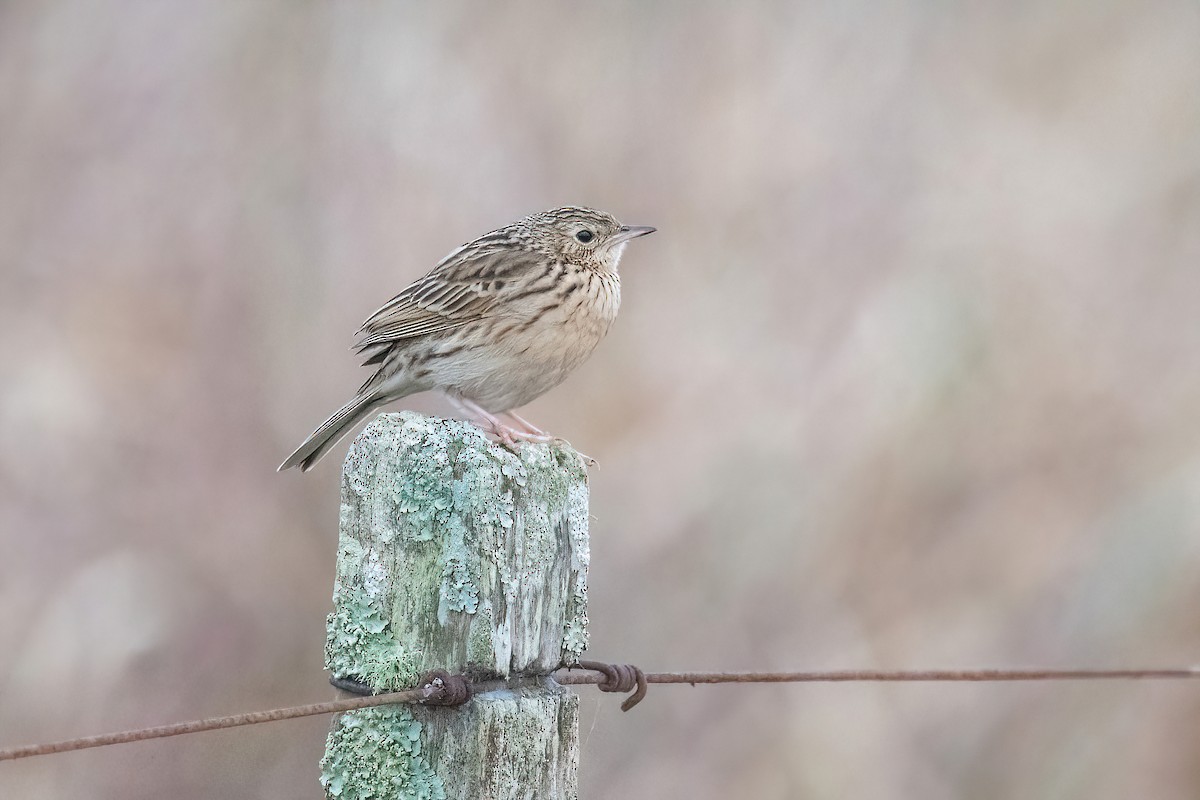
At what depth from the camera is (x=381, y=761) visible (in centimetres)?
248

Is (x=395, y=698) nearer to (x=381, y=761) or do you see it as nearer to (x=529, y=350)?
(x=381, y=761)

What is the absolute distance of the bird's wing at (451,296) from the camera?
14.3 ft

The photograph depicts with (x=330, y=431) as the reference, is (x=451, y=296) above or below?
above

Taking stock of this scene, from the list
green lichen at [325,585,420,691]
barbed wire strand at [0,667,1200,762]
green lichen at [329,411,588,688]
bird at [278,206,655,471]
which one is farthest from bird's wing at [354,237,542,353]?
green lichen at [325,585,420,691]

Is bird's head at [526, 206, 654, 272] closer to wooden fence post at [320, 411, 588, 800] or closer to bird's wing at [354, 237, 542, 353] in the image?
bird's wing at [354, 237, 542, 353]

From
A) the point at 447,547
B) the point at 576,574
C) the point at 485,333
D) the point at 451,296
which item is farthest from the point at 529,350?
→ the point at 447,547

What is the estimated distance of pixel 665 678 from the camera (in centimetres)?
289

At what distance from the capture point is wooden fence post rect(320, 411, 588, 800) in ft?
8.04

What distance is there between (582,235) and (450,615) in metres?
2.57

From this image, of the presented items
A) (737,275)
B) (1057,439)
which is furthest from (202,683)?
(1057,439)

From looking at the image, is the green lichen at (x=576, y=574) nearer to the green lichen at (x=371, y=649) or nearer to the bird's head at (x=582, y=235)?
the green lichen at (x=371, y=649)

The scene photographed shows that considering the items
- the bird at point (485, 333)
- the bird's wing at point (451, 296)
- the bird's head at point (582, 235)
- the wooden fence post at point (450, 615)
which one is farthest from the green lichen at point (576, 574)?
the bird's head at point (582, 235)

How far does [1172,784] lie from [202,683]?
4748 mm

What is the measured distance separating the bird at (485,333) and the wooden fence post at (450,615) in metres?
1.55
